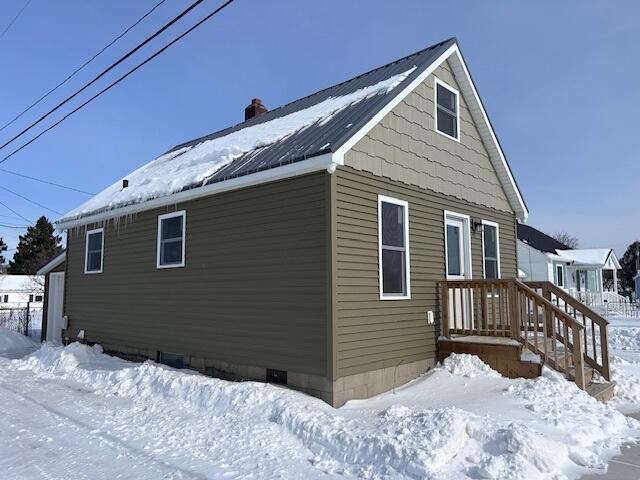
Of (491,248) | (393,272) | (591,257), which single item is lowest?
(393,272)

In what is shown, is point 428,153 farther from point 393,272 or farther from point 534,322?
point 534,322

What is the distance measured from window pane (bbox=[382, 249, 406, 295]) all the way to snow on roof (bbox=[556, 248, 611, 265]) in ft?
95.9

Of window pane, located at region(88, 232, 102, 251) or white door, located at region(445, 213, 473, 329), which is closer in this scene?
white door, located at region(445, 213, 473, 329)

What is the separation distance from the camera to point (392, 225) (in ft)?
27.7

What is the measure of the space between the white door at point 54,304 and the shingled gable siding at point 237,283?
4.62 meters

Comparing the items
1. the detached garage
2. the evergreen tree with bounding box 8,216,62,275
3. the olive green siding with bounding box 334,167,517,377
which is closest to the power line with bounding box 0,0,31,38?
the detached garage

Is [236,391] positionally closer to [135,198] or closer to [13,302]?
[135,198]

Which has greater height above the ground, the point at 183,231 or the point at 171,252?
the point at 183,231

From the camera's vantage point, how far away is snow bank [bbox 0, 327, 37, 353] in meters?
14.6

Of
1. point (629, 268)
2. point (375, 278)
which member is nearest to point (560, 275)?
point (375, 278)

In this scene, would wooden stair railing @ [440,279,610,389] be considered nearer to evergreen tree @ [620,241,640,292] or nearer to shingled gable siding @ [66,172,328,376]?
shingled gable siding @ [66,172,328,376]

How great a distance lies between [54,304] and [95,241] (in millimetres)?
4322

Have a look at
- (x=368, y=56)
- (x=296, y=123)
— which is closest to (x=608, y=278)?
(x=368, y=56)

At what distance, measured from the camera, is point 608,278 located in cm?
5878
